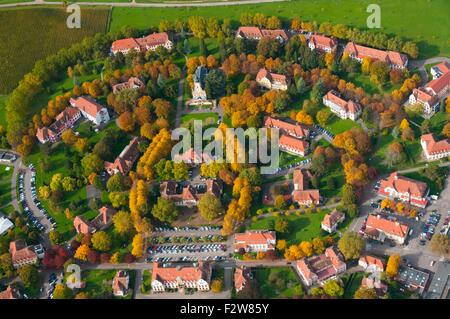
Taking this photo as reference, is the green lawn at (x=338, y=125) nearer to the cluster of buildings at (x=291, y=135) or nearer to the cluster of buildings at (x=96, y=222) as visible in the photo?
the cluster of buildings at (x=291, y=135)

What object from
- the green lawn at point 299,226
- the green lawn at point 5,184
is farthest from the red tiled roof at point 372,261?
the green lawn at point 5,184

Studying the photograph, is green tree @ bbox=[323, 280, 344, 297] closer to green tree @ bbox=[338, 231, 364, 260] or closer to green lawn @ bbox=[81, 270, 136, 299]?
green tree @ bbox=[338, 231, 364, 260]

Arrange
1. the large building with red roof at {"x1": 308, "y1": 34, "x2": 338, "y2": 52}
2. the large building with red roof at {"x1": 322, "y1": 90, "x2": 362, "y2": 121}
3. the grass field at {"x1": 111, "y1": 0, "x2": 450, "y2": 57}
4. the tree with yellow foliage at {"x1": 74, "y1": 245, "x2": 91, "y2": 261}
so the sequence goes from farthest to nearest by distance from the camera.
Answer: the grass field at {"x1": 111, "y1": 0, "x2": 450, "y2": 57} < the large building with red roof at {"x1": 308, "y1": 34, "x2": 338, "y2": 52} < the large building with red roof at {"x1": 322, "y1": 90, "x2": 362, "y2": 121} < the tree with yellow foliage at {"x1": 74, "y1": 245, "x2": 91, "y2": 261}

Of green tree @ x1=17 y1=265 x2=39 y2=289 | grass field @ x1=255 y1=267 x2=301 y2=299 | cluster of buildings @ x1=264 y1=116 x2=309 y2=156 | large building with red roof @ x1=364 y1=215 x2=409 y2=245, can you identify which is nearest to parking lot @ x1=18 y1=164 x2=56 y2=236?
green tree @ x1=17 y1=265 x2=39 y2=289

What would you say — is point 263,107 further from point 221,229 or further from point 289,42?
point 221,229

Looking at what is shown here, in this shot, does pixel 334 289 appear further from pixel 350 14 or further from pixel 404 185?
pixel 350 14
